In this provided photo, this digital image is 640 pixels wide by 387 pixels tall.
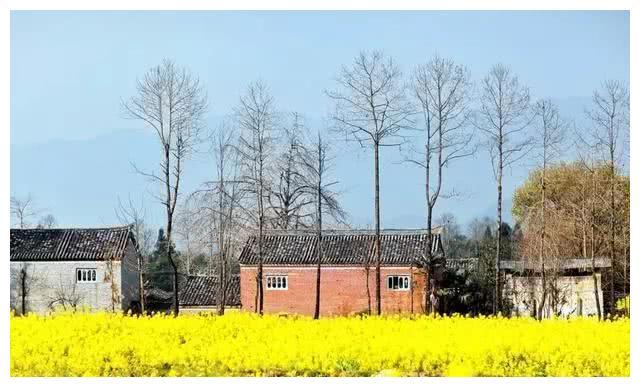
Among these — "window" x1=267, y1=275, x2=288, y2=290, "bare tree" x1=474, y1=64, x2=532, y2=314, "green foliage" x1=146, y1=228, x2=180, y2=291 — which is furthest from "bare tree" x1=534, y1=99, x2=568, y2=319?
"window" x1=267, y1=275, x2=288, y2=290

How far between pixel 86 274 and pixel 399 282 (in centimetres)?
441

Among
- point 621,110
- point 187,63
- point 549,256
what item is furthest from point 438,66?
point 549,256

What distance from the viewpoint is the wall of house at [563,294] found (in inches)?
388

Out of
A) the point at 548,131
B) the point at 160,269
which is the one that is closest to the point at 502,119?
the point at 548,131

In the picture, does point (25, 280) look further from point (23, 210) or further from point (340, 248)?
point (340, 248)

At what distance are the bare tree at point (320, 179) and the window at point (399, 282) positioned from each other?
3166mm

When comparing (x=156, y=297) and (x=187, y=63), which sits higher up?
(x=187, y=63)

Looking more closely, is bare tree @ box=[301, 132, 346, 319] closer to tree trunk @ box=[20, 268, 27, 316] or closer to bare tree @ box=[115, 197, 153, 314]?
bare tree @ box=[115, 197, 153, 314]

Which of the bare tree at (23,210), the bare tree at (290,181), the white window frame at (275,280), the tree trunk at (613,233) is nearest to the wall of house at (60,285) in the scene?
the bare tree at (23,210)

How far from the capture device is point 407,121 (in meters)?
8.93

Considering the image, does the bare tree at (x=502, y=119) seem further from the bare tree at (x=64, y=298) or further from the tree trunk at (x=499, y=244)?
the bare tree at (x=64, y=298)

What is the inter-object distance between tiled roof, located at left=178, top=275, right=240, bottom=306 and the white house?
2.28m
